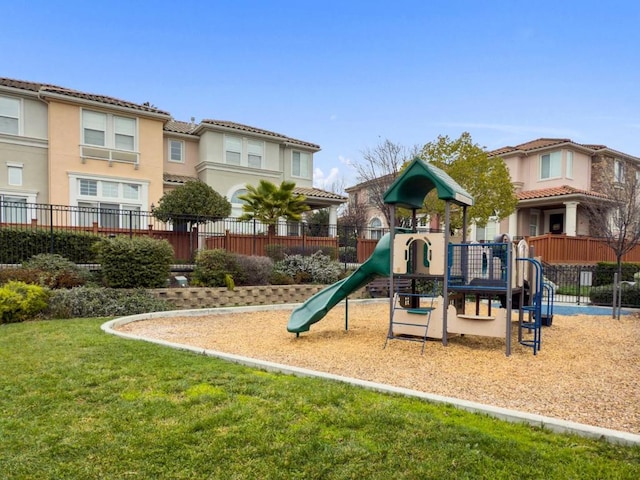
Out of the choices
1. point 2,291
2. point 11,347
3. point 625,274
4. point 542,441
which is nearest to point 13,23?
point 2,291

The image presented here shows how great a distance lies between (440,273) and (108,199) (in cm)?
1988

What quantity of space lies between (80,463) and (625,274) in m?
24.1

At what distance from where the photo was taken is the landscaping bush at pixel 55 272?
11.2 meters

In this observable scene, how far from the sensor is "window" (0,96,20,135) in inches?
800

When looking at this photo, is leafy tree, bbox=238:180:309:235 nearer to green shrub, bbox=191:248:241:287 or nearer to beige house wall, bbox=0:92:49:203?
green shrub, bbox=191:248:241:287

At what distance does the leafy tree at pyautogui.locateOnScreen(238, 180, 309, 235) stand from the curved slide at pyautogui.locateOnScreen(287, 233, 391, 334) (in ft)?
33.3

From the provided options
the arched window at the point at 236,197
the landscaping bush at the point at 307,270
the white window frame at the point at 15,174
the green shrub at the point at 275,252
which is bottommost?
the landscaping bush at the point at 307,270

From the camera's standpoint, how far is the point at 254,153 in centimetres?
2688

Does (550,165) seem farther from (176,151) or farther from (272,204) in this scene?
(176,151)

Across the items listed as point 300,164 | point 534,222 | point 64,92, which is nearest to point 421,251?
point 64,92

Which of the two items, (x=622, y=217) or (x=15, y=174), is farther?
(x=15, y=174)

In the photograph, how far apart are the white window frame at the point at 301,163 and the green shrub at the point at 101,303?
18111mm

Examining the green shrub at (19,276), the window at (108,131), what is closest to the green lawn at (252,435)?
the green shrub at (19,276)

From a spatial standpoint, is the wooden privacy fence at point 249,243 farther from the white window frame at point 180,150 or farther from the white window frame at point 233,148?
the white window frame at point 180,150
